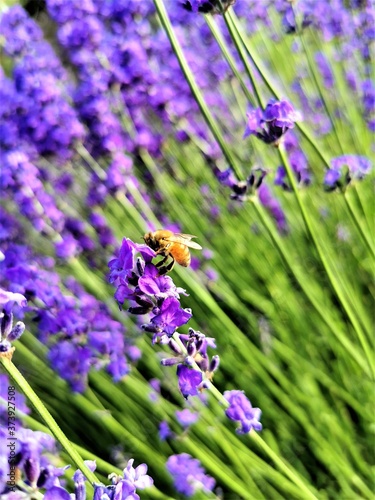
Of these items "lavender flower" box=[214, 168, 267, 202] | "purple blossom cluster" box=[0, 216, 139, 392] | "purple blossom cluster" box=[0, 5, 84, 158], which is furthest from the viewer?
"purple blossom cluster" box=[0, 5, 84, 158]

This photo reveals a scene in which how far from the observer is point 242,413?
1079mm

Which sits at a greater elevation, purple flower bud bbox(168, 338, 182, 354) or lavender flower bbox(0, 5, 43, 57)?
lavender flower bbox(0, 5, 43, 57)

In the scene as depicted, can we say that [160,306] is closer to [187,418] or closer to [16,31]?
[187,418]

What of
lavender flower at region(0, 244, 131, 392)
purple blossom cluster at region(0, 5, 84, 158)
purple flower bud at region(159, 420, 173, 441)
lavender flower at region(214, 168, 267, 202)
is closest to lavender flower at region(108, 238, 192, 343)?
lavender flower at region(214, 168, 267, 202)

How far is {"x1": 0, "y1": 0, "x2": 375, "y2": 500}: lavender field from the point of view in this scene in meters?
1.61

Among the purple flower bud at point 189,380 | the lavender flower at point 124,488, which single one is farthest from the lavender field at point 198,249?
the lavender flower at point 124,488

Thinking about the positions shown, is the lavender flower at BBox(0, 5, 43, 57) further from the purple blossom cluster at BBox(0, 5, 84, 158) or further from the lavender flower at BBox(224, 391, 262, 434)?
the lavender flower at BBox(224, 391, 262, 434)

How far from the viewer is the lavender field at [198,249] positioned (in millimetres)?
1610

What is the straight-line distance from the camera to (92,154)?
2703 millimetres

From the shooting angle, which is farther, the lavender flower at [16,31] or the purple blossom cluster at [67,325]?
the lavender flower at [16,31]

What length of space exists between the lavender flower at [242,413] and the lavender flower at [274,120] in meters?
0.63

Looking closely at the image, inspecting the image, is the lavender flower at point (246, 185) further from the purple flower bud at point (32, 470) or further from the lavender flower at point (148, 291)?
the purple flower bud at point (32, 470)

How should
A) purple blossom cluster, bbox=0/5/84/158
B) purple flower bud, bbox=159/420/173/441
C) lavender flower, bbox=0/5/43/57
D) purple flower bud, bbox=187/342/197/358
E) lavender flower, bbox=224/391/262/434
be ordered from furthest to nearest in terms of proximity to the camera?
lavender flower, bbox=0/5/43/57 → purple blossom cluster, bbox=0/5/84/158 → purple flower bud, bbox=159/420/173/441 → lavender flower, bbox=224/391/262/434 → purple flower bud, bbox=187/342/197/358

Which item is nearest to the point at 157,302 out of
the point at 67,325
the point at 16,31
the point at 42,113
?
the point at 67,325
